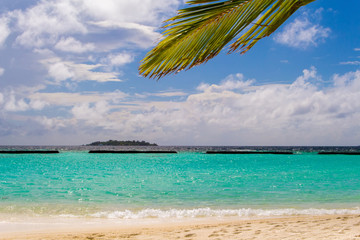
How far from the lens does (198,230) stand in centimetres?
823

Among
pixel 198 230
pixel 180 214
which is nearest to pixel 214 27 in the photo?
pixel 198 230

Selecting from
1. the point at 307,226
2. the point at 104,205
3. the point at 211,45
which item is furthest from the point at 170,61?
the point at 104,205

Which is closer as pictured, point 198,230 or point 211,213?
point 198,230

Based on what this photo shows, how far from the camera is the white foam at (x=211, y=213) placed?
10.7 m

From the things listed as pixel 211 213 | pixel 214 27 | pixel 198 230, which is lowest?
pixel 211 213

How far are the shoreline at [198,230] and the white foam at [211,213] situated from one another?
75 centimetres

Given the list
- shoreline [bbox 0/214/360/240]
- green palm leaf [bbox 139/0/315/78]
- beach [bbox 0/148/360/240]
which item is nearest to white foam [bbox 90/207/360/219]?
beach [bbox 0/148/360/240]

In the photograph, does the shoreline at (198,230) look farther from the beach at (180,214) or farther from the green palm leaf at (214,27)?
the green palm leaf at (214,27)

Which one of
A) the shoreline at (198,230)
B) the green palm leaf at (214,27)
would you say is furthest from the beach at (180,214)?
the green palm leaf at (214,27)

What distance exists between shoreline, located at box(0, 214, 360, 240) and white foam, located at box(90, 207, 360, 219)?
0.75 m

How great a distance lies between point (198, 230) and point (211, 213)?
114 inches

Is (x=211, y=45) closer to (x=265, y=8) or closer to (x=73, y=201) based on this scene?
(x=265, y=8)

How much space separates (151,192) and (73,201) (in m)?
4.23

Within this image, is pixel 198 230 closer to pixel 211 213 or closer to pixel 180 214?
pixel 180 214
